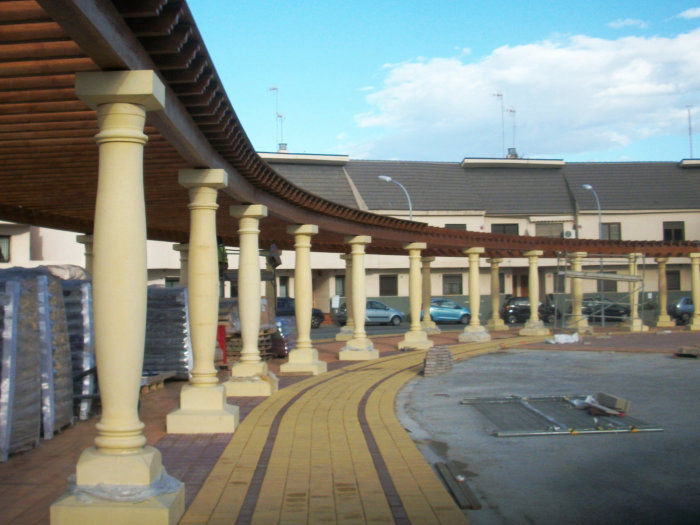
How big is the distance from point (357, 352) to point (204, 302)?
940cm

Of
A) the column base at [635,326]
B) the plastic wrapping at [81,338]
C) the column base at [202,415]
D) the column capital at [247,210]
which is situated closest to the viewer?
the column base at [202,415]

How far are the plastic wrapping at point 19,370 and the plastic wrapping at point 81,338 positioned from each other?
1284 mm

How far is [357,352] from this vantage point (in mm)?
17516

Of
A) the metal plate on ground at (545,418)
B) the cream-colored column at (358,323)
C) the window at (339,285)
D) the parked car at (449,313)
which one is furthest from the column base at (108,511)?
the window at (339,285)

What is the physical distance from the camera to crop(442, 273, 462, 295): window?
46.8 metres

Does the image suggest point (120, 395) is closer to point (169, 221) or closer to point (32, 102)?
point (32, 102)

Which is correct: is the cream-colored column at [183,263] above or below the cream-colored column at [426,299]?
above

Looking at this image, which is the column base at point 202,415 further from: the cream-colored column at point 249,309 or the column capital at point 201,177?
the cream-colored column at point 249,309

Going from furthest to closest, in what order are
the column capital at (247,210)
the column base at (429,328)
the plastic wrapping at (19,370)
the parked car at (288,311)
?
the parked car at (288,311), the column base at (429,328), the column capital at (247,210), the plastic wrapping at (19,370)

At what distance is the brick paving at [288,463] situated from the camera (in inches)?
209

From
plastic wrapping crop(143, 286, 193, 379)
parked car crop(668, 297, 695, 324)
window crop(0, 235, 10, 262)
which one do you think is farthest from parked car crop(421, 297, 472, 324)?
plastic wrapping crop(143, 286, 193, 379)

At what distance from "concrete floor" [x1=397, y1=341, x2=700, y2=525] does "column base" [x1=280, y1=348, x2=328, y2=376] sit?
6.50 feet

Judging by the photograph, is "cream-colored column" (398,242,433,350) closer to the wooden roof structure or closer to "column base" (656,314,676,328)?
the wooden roof structure

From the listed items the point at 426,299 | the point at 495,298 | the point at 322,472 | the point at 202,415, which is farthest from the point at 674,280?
the point at 322,472
